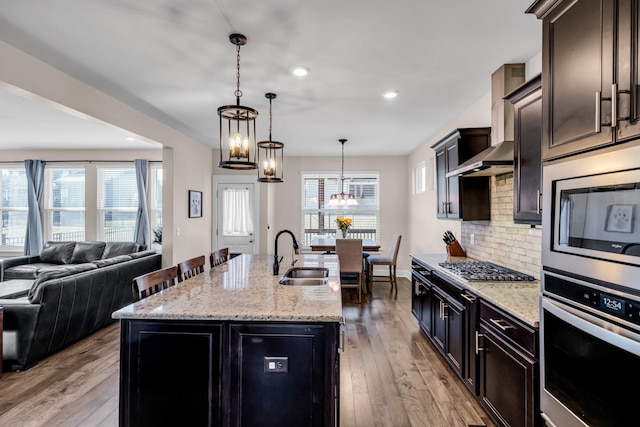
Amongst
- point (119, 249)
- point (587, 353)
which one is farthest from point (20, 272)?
point (587, 353)

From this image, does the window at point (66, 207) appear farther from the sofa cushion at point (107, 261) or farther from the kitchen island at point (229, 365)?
the kitchen island at point (229, 365)

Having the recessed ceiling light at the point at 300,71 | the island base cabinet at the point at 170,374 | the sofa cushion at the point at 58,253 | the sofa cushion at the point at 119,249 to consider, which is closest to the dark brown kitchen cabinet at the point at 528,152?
the recessed ceiling light at the point at 300,71

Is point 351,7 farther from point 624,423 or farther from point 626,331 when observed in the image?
point 624,423

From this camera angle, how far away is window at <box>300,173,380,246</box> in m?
7.76

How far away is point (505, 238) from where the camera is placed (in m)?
3.25

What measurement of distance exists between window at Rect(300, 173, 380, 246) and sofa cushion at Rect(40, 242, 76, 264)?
443 cm

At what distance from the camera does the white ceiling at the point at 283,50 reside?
2.22 meters

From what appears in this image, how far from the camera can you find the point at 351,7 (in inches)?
85.7

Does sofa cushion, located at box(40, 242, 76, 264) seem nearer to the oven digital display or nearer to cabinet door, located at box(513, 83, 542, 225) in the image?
cabinet door, located at box(513, 83, 542, 225)

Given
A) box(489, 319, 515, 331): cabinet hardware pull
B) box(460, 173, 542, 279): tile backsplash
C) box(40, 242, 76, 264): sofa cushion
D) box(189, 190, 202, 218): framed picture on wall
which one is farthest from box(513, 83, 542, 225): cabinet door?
box(40, 242, 76, 264): sofa cushion

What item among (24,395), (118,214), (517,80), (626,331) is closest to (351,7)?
(517,80)

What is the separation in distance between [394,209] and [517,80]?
15.8ft

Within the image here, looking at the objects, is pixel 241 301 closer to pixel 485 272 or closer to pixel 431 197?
pixel 485 272

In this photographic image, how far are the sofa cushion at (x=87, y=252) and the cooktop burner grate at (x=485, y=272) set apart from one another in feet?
19.6
